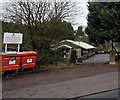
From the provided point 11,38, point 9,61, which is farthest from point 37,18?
point 9,61

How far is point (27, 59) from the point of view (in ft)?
31.1

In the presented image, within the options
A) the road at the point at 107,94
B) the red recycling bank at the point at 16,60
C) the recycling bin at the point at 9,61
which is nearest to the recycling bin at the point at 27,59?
the red recycling bank at the point at 16,60

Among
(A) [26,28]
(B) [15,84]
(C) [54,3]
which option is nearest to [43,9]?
(C) [54,3]

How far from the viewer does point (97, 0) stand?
13.4 metres

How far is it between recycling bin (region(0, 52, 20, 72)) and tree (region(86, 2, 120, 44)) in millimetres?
7003

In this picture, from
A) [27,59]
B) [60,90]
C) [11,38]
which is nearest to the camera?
[60,90]

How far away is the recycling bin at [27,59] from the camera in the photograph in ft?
30.2

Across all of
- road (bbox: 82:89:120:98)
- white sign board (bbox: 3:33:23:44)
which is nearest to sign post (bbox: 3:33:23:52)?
white sign board (bbox: 3:33:23:44)

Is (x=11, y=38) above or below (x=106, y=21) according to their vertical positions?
below

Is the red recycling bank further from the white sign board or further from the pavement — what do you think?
the pavement

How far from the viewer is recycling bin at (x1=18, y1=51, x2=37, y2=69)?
9219 mm

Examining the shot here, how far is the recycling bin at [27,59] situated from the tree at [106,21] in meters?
5.88

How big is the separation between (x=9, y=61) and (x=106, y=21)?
7.74 meters

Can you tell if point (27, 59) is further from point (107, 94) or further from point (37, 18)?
point (107, 94)
